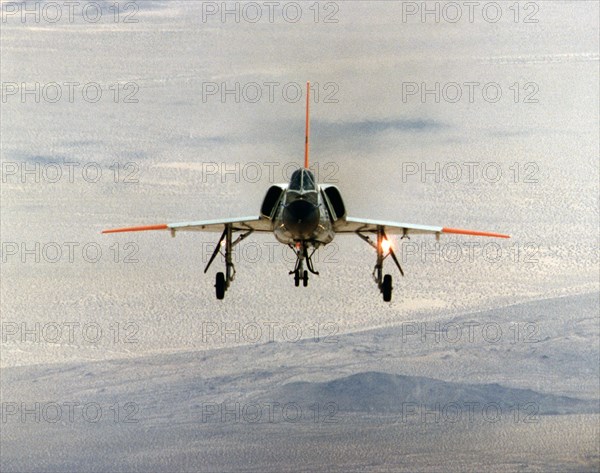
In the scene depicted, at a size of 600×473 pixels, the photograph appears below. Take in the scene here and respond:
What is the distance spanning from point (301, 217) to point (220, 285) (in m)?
8.23

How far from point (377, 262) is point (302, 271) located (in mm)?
4150

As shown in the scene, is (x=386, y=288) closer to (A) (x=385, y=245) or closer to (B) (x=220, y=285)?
(A) (x=385, y=245)

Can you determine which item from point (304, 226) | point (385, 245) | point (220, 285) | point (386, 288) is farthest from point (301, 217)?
point (386, 288)

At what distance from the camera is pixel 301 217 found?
172 feet

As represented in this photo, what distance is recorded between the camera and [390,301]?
59.0m

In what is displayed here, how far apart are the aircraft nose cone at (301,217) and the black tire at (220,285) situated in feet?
23.4

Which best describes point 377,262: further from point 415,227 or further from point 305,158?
point 305,158

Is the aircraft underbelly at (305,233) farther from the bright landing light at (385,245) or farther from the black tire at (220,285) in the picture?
the black tire at (220,285)

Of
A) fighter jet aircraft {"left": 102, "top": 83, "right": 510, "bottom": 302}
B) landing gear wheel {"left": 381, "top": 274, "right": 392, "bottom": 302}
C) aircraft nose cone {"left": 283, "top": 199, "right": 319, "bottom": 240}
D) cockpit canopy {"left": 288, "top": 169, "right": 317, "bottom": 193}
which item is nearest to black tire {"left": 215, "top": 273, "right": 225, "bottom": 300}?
fighter jet aircraft {"left": 102, "top": 83, "right": 510, "bottom": 302}

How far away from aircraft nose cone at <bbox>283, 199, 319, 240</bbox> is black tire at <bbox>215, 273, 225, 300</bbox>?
713 cm

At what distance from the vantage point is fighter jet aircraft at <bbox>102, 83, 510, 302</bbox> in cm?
5291

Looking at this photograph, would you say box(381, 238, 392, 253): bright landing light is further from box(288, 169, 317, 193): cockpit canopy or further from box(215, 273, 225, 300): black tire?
box(215, 273, 225, 300): black tire

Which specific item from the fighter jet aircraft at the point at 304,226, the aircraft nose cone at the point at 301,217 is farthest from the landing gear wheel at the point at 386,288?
the aircraft nose cone at the point at 301,217

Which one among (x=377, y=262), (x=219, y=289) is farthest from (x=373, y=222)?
(x=219, y=289)
